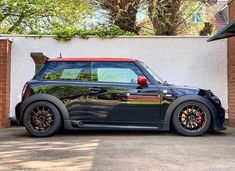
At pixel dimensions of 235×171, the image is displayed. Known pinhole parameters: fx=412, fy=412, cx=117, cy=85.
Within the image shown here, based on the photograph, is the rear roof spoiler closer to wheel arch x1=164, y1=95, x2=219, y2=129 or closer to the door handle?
the door handle

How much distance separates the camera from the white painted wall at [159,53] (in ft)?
33.0

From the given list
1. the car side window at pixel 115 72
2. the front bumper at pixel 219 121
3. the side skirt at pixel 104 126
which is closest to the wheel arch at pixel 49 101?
the side skirt at pixel 104 126

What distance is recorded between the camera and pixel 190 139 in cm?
751

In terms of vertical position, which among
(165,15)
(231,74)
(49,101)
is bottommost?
(49,101)

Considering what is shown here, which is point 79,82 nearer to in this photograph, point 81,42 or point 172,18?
point 81,42

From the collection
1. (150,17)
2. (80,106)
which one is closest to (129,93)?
(80,106)

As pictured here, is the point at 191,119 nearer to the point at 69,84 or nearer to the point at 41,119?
the point at 69,84

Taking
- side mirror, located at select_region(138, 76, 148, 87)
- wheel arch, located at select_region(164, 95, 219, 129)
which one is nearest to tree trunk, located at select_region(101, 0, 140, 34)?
side mirror, located at select_region(138, 76, 148, 87)

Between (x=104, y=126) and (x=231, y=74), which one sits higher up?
(x=231, y=74)

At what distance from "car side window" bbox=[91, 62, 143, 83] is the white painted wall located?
1.90 m

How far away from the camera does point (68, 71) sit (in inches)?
323

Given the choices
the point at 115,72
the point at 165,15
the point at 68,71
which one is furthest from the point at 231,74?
the point at 165,15

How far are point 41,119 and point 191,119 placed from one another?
9.54 ft

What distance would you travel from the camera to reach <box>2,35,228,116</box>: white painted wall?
10055mm
